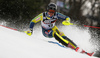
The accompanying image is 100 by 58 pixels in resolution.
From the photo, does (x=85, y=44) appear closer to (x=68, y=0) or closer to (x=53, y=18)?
(x=53, y=18)

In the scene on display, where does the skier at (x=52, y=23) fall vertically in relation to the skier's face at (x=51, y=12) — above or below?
below

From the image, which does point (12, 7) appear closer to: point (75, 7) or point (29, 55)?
point (75, 7)

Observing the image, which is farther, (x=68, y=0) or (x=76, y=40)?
(x=68, y=0)

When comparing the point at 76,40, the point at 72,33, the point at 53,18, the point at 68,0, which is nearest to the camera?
the point at 53,18

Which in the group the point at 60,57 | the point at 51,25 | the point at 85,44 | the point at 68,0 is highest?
the point at 68,0

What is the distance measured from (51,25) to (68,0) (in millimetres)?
12152

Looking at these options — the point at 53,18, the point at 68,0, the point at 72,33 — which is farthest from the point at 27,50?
the point at 68,0

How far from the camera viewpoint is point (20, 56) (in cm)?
221

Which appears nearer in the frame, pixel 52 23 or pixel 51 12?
pixel 51 12

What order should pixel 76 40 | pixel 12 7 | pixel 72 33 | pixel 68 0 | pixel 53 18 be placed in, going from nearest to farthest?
pixel 53 18, pixel 76 40, pixel 72 33, pixel 12 7, pixel 68 0

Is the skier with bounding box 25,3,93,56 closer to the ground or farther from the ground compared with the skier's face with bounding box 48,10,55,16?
closer to the ground

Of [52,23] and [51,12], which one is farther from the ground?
[51,12]

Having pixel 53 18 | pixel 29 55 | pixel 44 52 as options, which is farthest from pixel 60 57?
pixel 53 18

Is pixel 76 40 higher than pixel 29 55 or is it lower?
lower
